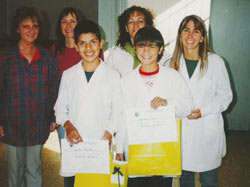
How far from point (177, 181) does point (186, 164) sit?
0.75ft

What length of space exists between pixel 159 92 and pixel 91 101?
415mm

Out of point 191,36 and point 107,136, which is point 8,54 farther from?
point 191,36

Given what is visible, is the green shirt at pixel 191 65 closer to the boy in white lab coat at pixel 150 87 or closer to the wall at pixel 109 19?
the boy in white lab coat at pixel 150 87

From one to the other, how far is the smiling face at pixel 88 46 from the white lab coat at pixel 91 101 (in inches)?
2.9

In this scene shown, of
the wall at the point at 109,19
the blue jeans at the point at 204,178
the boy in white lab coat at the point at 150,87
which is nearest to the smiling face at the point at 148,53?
the boy in white lab coat at the point at 150,87

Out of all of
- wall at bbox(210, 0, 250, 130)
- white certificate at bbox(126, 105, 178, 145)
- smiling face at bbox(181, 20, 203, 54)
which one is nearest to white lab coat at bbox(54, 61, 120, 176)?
white certificate at bbox(126, 105, 178, 145)

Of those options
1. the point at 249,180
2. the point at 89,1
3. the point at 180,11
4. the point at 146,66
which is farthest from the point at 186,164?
the point at 89,1

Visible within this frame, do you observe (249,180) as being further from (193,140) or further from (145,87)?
(145,87)

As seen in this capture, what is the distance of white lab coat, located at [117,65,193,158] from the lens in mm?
1399

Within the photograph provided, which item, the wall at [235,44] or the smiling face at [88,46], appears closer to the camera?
the smiling face at [88,46]

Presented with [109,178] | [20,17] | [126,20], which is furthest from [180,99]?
Answer: [20,17]

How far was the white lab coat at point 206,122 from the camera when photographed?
62.9 inches

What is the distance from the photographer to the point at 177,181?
70.6 inches

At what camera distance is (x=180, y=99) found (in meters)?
1.42
